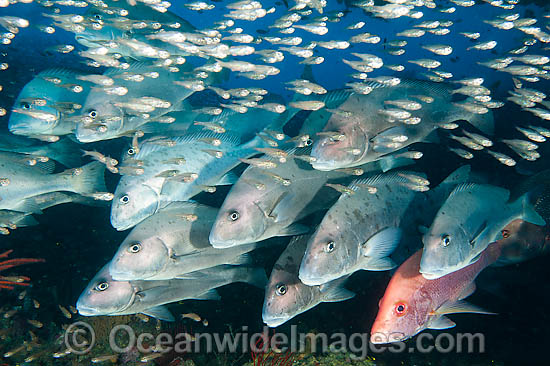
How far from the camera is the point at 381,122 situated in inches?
161

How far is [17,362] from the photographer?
4.75 m

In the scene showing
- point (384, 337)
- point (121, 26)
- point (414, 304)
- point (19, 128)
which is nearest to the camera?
point (384, 337)

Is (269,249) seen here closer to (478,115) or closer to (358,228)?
(358,228)

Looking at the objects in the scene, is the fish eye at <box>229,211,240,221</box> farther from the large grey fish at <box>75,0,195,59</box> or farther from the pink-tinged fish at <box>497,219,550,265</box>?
the large grey fish at <box>75,0,195,59</box>

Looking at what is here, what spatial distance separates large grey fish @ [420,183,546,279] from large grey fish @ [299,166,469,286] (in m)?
0.52

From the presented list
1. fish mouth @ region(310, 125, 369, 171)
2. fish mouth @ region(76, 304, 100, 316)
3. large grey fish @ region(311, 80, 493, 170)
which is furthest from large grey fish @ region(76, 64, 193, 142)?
large grey fish @ region(311, 80, 493, 170)

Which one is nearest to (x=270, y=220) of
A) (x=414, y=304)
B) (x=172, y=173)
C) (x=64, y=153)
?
(x=172, y=173)

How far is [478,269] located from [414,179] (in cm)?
135

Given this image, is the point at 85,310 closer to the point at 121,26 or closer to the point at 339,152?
the point at 339,152

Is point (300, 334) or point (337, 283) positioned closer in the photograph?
point (337, 283)

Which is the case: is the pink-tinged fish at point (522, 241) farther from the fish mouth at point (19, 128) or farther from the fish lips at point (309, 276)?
the fish mouth at point (19, 128)

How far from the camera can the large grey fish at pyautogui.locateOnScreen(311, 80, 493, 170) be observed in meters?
3.69

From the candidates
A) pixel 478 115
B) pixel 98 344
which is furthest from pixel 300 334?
pixel 478 115

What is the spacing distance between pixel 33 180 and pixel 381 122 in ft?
18.5
